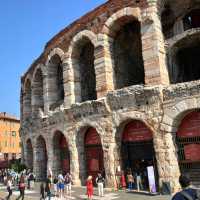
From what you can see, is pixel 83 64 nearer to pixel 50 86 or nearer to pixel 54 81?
pixel 54 81

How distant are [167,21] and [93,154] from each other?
790cm

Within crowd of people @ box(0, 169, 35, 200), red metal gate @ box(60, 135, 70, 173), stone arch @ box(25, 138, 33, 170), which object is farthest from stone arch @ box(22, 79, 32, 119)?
red metal gate @ box(60, 135, 70, 173)

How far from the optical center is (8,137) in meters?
42.2

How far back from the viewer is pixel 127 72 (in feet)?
55.2

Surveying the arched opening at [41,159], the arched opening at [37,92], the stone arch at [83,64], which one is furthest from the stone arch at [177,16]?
the arched opening at [41,159]

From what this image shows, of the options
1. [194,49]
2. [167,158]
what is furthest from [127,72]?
[167,158]

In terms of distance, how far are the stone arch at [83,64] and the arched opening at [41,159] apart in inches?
200

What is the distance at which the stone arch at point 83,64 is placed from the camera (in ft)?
55.7

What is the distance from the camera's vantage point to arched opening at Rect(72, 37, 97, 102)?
1730cm

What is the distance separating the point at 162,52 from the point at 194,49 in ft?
7.66

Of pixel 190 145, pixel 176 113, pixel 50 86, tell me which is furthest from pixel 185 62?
pixel 50 86

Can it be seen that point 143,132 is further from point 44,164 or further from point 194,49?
point 44,164

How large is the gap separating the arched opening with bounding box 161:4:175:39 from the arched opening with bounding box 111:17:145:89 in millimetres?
1370

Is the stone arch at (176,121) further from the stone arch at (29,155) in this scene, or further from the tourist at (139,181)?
the stone arch at (29,155)
